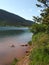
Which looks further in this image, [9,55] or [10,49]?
[10,49]

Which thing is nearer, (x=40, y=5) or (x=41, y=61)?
(x=41, y=61)

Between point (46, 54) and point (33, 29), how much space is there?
29.5m

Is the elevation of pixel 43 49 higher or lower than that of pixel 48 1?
lower

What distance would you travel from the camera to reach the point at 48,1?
28.0 meters

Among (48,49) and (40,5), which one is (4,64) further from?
(40,5)

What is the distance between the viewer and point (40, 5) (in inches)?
1246

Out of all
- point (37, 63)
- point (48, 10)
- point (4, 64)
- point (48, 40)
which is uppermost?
point (48, 10)

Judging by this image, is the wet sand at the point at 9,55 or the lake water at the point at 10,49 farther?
the lake water at the point at 10,49

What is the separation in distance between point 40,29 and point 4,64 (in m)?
19.5

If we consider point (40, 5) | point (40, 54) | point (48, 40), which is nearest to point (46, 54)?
point (40, 54)

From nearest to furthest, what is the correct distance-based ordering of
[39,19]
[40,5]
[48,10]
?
[48,10] → [40,5] → [39,19]

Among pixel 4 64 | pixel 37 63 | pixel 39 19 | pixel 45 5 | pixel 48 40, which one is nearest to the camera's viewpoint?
pixel 37 63

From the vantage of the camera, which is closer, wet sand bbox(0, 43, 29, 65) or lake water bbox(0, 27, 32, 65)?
wet sand bbox(0, 43, 29, 65)

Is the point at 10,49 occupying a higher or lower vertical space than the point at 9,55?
lower
